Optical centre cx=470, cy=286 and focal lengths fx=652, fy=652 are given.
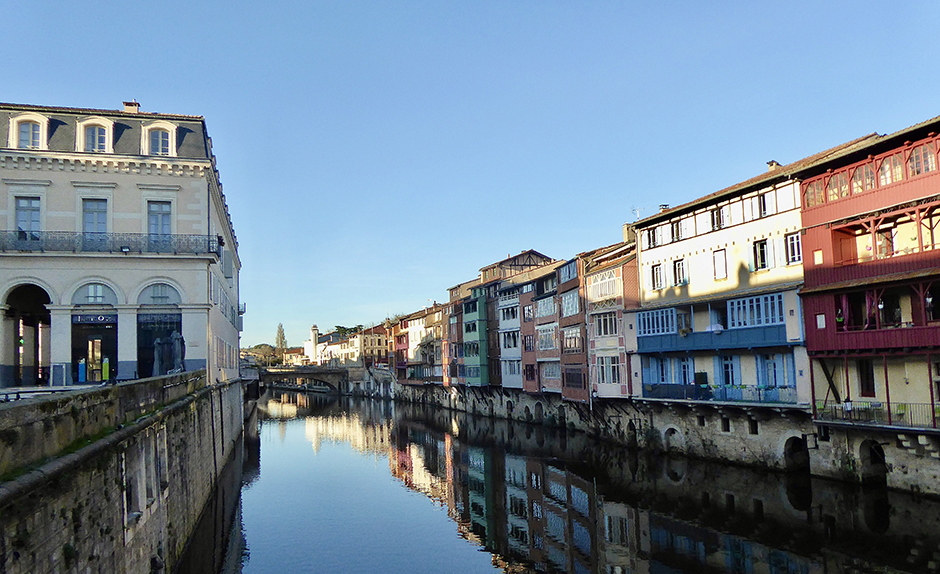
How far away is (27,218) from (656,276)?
121 feet

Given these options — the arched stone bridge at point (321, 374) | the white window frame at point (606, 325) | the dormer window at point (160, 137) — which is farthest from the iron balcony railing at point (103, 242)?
the arched stone bridge at point (321, 374)

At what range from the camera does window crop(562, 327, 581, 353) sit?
5272 centimetres

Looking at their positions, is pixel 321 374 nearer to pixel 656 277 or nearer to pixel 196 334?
pixel 196 334

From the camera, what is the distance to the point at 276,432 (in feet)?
250

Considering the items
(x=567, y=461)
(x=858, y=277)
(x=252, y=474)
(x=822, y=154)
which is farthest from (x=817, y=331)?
(x=252, y=474)

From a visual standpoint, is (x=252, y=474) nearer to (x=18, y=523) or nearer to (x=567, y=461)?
(x=567, y=461)

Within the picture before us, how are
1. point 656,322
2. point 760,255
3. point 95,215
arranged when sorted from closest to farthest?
1. point 760,255
2. point 95,215
3. point 656,322

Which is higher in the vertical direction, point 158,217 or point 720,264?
point 158,217

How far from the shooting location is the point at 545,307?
6131cm

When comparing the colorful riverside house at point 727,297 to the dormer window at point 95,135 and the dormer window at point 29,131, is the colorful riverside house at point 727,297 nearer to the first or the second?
the dormer window at point 95,135

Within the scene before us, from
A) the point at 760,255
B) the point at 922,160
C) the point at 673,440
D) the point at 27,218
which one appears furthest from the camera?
the point at 673,440

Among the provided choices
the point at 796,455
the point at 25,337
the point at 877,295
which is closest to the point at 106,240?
the point at 25,337

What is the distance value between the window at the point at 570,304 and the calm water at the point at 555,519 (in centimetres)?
1075

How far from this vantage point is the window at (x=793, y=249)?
33.1m
